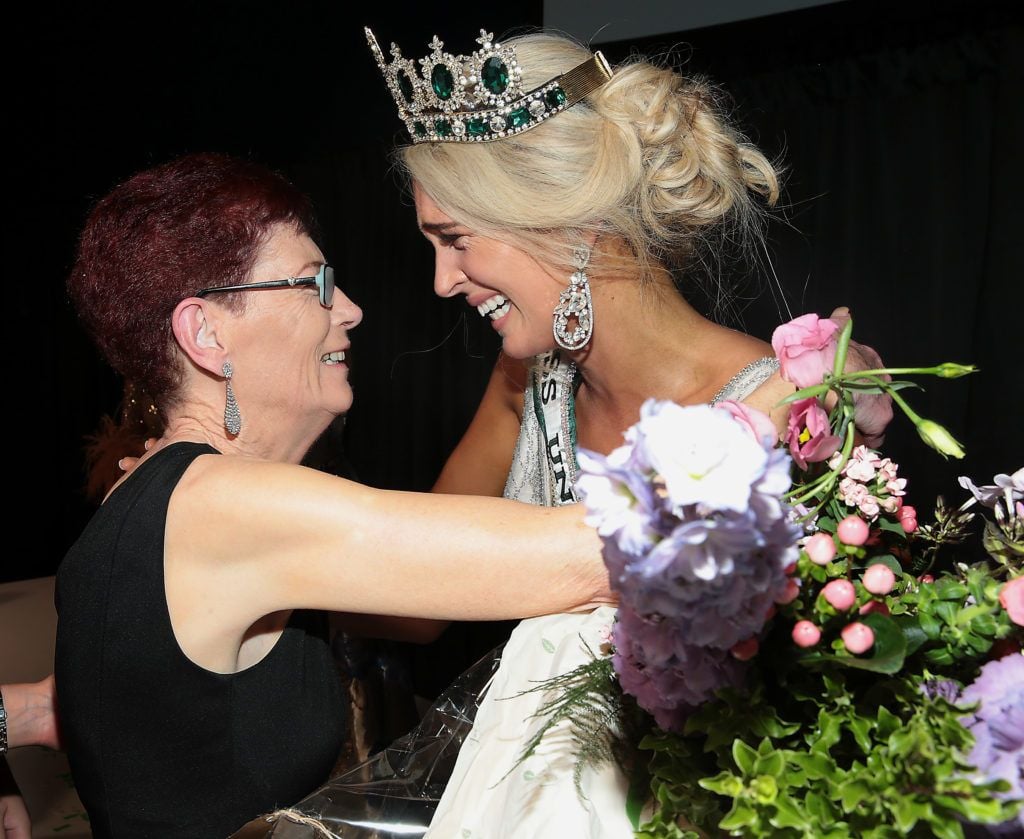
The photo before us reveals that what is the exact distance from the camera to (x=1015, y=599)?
631 millimetres

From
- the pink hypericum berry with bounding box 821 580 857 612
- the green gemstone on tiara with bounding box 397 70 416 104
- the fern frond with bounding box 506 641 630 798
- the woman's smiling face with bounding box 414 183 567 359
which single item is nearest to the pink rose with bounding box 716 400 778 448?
the pink hypericum berry with bounding box 821 580 857 612

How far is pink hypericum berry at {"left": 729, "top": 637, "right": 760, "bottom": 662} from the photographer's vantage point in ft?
1.97

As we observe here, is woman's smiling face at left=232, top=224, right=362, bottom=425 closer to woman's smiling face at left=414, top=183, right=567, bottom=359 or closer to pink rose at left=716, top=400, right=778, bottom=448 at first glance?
woman's smiling face at left=414, top=183, right=567, bottom=359

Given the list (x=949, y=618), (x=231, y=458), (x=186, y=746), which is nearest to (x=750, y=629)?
(x=949, y=618)

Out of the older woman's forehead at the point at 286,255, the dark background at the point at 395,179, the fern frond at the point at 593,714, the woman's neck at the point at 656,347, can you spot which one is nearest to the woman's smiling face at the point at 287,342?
the older woman's forehead at the point at 286,255

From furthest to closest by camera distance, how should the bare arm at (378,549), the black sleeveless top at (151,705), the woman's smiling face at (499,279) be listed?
the woman's smiling face at (499,279), the black sleeveless top at (151,705), the bare arm at (378,549)

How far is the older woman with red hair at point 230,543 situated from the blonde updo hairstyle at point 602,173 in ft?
0.97

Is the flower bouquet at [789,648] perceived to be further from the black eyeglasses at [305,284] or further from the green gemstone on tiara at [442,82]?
the green gemstone on tiara at [442,82]

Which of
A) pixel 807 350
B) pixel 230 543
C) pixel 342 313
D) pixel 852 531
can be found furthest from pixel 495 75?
pixel 852 531

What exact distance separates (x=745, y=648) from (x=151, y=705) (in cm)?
95

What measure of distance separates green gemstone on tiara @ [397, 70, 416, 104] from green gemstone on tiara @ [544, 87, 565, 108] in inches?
11.3

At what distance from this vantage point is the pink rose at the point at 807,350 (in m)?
0.79

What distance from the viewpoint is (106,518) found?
134cm

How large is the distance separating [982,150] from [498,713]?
2.46 m
